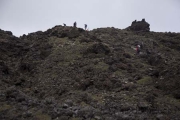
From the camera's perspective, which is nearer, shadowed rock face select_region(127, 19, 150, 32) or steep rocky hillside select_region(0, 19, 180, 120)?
steep rocky hillside select_region(0, 19, 180, 120)


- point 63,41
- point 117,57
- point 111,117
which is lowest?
point 111,117

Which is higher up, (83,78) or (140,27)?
(140,27)

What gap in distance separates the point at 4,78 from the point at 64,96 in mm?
6639

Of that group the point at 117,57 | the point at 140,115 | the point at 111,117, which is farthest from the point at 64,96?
the point at 117,57

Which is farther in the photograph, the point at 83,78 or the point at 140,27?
→ the point at 140,27

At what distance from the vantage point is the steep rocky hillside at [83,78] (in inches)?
750

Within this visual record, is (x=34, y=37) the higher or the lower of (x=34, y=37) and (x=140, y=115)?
the higher

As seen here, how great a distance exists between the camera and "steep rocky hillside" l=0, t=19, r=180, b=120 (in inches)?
750

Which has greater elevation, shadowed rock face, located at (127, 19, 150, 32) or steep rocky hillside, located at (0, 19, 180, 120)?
shadowed rock face, located at (127, 19, 150, 32)

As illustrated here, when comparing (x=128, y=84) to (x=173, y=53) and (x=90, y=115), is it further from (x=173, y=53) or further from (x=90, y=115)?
(x=173, y=53)

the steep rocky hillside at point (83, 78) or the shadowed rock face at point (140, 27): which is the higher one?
the shadowed rock face at point (140, 27)

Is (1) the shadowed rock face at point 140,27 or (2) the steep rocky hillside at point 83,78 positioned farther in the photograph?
(1) the shadowed rock face at point 140,27

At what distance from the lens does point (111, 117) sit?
18062 millimetres

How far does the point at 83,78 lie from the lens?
24531 mm
